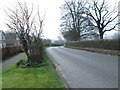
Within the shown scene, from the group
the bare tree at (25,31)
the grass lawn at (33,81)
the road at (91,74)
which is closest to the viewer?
the grass lawn at (33,81)

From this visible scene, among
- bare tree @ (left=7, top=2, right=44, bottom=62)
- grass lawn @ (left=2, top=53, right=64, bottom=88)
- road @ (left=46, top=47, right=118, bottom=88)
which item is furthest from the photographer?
bare tree @ (left=7, top=2, right=44, bottom=62)

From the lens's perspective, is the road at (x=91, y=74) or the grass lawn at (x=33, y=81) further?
the road at (x=91, y=74)

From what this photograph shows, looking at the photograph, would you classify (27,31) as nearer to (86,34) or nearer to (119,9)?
(119,9)

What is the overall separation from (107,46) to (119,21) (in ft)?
43.0

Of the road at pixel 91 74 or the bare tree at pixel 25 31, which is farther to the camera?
the bare tree at pixel 25 31

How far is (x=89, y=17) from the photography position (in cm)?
2995

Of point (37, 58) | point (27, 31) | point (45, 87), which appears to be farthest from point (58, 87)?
point (27, 31)

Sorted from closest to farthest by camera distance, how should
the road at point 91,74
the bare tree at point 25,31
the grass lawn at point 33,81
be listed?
the grass lawn at point 33,81
the road at point 91,74
the bare tree at point 25,31

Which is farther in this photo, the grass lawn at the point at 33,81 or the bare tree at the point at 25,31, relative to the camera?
the bare tree at the point at 25,31

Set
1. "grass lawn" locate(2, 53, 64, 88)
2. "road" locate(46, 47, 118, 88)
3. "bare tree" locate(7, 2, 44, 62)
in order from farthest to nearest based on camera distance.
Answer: "bare tree" locate(7, 2, 44, 62) → "road" locate(46, 47, 118, 88) → "grass lawn" locate(2, 53, 64, 88)

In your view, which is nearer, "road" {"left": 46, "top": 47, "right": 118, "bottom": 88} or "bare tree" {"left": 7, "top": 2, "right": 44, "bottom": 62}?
"road" {"left": 46, "top": 47, "right": 118, "bottom": 88}

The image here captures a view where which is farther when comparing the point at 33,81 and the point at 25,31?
the point at 25,31

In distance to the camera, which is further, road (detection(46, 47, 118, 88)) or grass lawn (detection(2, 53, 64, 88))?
road (detection(46, 47, 118, 88))

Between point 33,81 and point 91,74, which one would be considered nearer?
point 33,81
